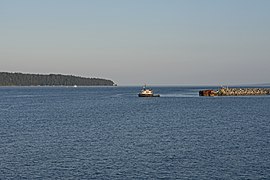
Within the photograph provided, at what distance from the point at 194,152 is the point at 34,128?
33722 millimetres

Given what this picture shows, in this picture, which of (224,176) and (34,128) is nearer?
(224,176)

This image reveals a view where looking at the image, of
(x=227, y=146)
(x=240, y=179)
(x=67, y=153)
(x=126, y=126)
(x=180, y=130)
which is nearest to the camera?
(x=240, y=179)

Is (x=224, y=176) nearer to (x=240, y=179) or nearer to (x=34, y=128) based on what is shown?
(x=240, y=179)

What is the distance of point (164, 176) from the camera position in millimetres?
37938

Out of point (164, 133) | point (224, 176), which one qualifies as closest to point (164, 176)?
point (224, 176)

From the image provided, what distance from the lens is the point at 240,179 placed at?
36875 mm

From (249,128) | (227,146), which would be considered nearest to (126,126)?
(249,128)

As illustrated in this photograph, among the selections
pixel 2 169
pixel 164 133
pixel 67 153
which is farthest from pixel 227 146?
pixel 2 169

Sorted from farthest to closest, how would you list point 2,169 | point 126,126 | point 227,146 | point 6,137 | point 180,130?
point 126,126, point 180,130, point 6,137, point 227,146, point 2,169

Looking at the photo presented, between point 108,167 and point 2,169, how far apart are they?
9.65m

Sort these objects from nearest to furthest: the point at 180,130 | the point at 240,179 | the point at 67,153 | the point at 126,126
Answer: the point at 240,179
the point at 67,153
the point at 180,130
the point at 126,126

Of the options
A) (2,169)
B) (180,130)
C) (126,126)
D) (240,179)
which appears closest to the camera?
(240,179)

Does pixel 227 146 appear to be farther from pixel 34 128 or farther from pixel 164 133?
pixel 34 128

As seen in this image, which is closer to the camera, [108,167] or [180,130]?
[108,167]
